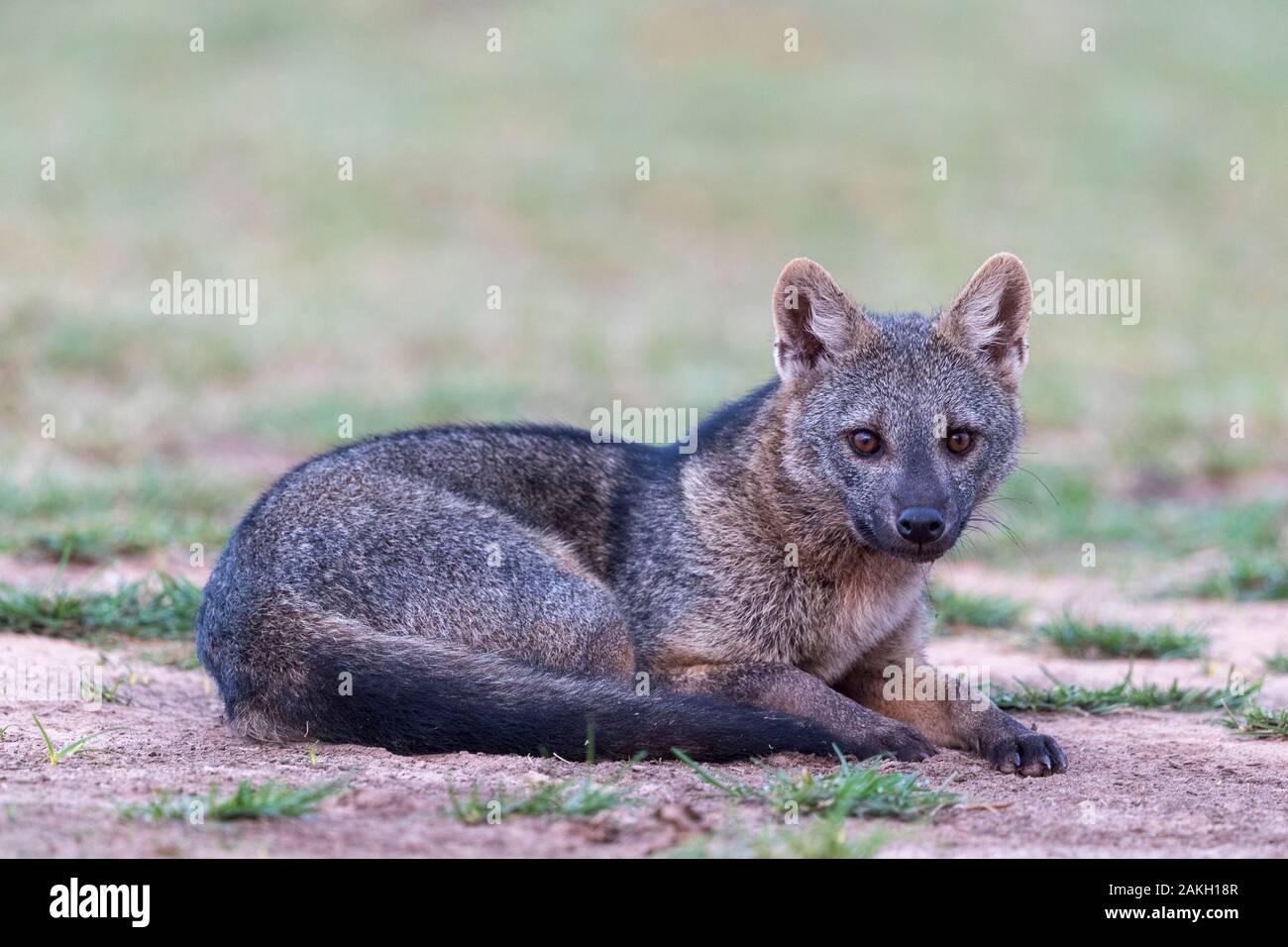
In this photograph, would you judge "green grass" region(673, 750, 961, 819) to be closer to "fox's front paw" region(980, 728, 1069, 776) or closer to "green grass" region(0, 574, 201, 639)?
"fox's front paw" region(980, 728, 1069, 776)

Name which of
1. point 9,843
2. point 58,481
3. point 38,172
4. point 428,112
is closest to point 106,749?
point 9,843

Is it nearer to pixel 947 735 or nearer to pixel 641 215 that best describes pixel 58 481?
pixel 947 735

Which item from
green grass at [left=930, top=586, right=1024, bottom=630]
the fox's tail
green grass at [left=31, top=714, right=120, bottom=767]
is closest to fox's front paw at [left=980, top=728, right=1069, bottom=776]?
the fox's tail

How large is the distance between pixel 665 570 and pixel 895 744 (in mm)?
1227

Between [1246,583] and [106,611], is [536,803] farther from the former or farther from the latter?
[1246,583]

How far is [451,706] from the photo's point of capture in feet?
15.5

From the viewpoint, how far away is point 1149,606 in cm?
821

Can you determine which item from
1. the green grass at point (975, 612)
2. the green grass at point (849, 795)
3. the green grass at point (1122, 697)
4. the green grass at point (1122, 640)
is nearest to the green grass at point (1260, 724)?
the green grass at point (1122, 697)

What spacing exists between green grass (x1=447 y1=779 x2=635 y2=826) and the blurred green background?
3941mm

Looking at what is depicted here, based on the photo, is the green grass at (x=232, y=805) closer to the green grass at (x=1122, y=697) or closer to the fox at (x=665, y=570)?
the fox at (x=665, y=570)

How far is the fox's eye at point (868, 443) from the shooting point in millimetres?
5504

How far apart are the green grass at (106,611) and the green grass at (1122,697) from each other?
371cm

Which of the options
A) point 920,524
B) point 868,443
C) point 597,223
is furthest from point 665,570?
point 597,223
